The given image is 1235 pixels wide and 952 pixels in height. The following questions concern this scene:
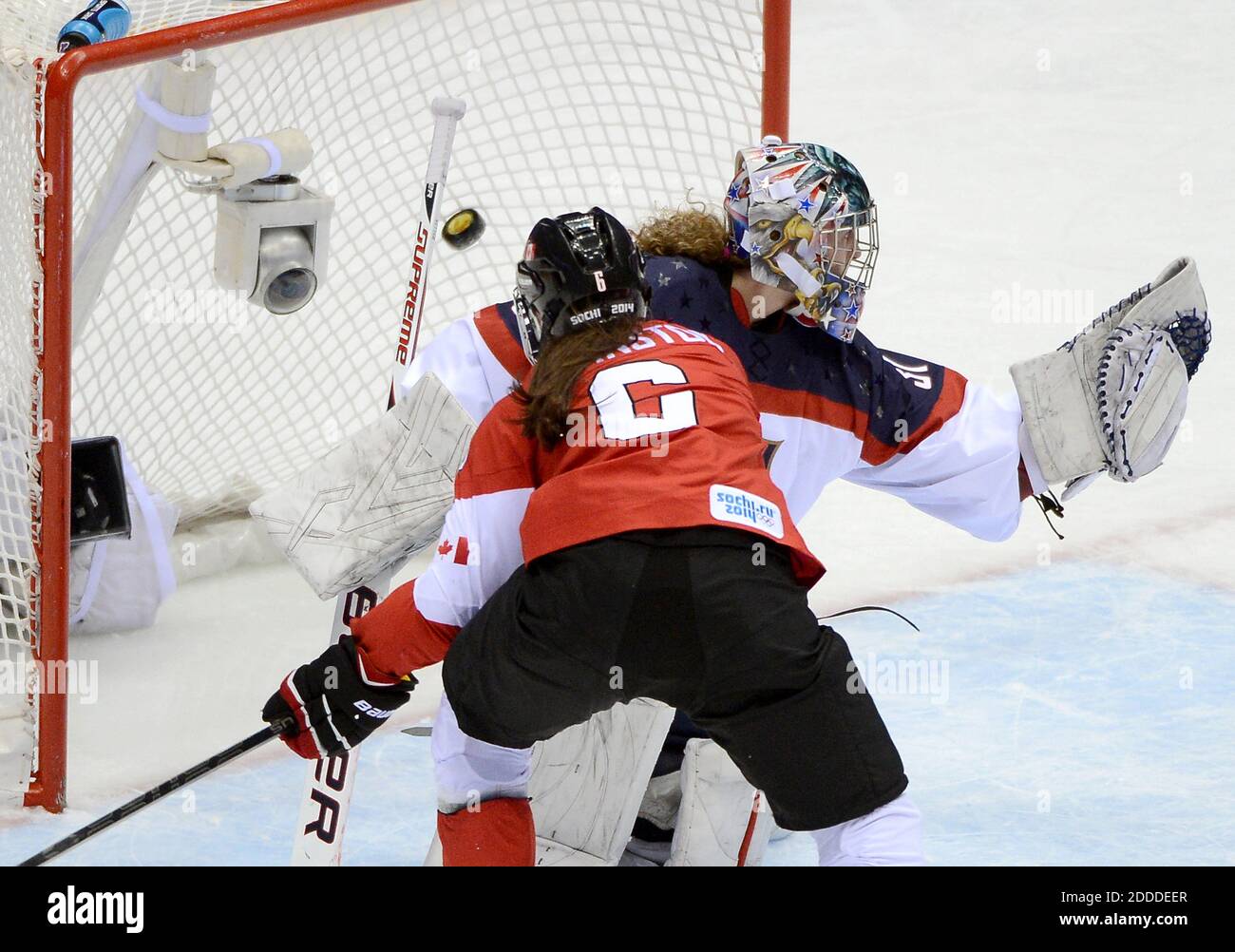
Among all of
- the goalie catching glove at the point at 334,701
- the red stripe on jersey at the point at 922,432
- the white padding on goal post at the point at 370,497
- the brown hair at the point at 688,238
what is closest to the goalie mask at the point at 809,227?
the brown hair at the point at 688,238

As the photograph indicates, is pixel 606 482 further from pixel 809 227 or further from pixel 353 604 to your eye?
pixel 353 604

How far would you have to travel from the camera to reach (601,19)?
3.53m

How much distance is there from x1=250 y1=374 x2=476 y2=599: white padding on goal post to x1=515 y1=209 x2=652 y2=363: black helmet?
317 millimetres

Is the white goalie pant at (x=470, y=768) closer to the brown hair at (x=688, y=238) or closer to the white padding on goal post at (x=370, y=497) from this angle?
the white padding on goal post at (x=370, y=497)

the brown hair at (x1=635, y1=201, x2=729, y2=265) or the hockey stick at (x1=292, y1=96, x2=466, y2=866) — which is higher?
the brown hair at (x1=635, y1=201, x2=729, y2=265)

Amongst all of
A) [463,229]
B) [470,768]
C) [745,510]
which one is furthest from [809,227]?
[470,768]

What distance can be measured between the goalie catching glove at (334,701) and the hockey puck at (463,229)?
0.80 m

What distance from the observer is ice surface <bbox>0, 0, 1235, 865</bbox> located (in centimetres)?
281

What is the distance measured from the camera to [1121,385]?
2443mm

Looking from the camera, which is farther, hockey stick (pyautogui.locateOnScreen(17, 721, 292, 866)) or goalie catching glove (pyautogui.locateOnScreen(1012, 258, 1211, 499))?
goalie catching glove (pyautogui.locateOnScreen(1012, 258, 1211, 499))

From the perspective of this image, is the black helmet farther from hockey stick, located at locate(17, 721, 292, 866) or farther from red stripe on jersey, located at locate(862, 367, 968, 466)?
hockey stick, located at locate(17, 721, 292, 866)

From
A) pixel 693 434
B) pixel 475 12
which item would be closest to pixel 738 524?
pixel 693 434

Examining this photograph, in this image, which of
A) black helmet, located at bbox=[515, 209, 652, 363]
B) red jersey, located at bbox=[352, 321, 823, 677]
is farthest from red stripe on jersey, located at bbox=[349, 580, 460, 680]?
black helmet, located at bbox=[515, 209, 652, 363]

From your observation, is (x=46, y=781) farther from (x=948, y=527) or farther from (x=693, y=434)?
(x=948, y=527)
